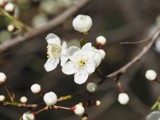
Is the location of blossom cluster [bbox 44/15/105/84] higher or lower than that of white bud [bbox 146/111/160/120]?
higher

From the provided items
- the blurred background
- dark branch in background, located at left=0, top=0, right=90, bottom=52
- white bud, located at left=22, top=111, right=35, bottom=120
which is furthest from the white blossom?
the blurred background

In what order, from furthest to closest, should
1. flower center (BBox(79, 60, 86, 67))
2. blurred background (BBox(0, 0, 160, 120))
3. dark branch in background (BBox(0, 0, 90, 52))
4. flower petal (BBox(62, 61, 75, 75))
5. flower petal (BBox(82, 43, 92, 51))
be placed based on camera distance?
blurred background (BBox(0, 0, 160, 120))
dark branch in background (BBox(0, 0, 90, 52))
flower center (BBox(79, 60, 86, 67))
flower petal (BBox(62, 61, 75, 75))
flower petal (BBox(82, 43, 92, 51))

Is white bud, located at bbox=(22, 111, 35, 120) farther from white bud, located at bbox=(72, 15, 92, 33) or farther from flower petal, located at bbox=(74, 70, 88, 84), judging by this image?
white bud, located at bbox=(72, 15, 92, 33)

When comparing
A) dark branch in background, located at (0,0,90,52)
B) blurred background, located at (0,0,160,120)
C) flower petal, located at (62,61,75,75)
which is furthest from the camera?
blurred background, located at (0,0,160,120)

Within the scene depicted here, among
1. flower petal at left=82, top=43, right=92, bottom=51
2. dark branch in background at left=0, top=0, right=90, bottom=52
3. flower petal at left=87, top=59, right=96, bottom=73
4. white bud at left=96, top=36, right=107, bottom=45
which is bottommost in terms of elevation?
flower petal at left=87, top=59, right=96, bottom=73

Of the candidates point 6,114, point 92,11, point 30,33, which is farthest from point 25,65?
point 30,33

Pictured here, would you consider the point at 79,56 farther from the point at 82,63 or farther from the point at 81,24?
the point at 81,24

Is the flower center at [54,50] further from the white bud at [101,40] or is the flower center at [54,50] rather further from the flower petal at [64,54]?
the white bud at [101,40]

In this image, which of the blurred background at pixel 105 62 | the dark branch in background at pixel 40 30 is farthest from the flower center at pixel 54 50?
the blurred background at pixel 105 62

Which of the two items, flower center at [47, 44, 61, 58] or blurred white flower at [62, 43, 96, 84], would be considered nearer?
blurred white flower at [62, 43, 96, 84]
